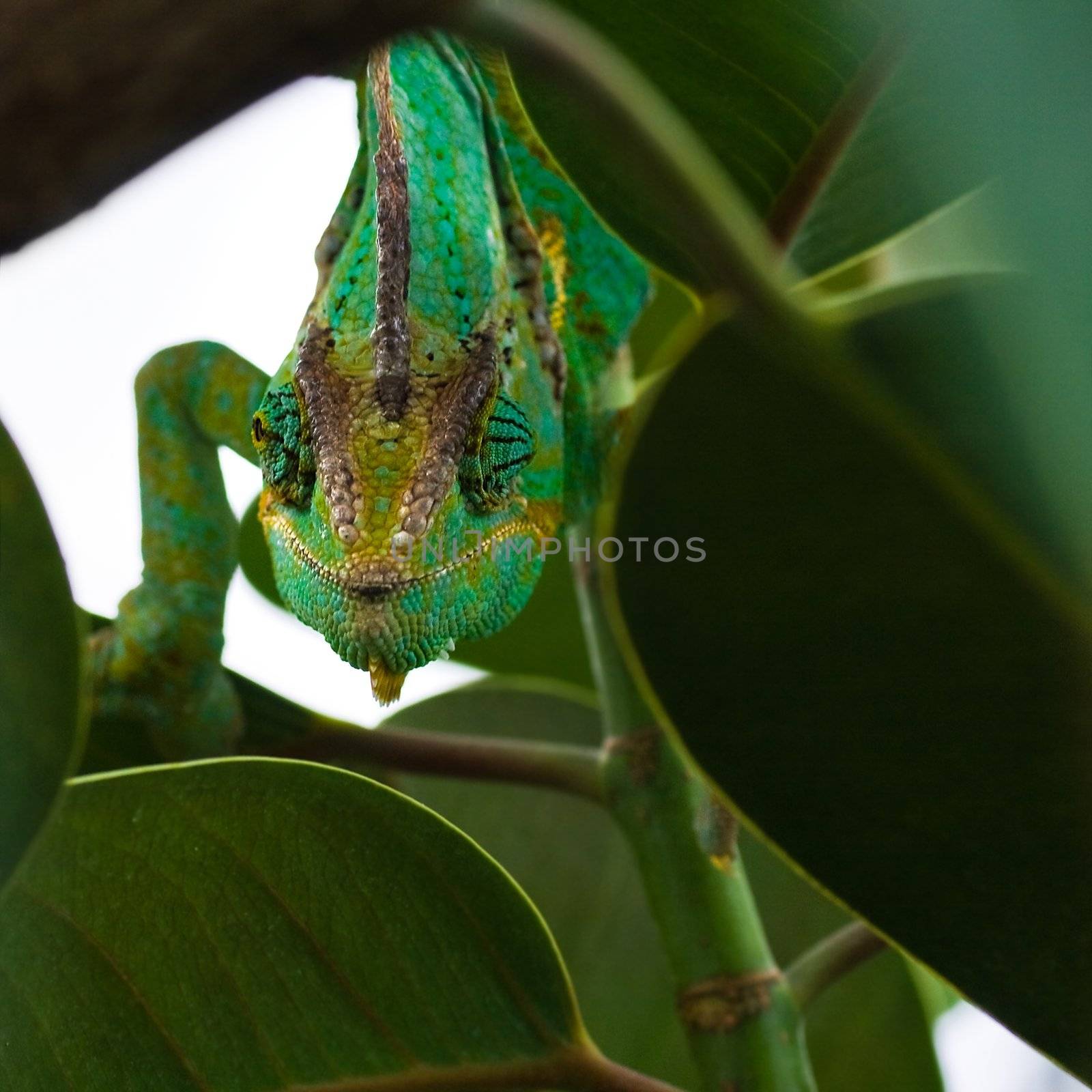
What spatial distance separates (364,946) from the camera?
85cm

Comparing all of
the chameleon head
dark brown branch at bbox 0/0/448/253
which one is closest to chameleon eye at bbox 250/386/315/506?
the chameleon head

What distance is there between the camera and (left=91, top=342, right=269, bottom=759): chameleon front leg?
1.24 m

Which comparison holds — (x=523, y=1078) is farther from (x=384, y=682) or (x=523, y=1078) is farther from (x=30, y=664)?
(x=30, y=664)

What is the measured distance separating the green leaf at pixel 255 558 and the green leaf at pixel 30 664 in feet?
3.28

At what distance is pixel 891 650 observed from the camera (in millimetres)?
614

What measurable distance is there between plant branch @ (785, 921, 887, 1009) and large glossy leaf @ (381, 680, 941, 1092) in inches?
15.1

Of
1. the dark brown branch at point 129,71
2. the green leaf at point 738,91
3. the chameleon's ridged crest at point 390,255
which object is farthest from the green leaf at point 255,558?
the dark brown branch at point 129,71

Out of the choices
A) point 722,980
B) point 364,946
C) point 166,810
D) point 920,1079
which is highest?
point 166,810

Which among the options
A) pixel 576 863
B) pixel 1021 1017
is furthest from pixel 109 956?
pixel 576 863

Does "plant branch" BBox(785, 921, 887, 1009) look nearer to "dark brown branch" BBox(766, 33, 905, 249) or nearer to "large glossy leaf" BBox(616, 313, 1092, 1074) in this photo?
"large glossy leaf" BBox(616, 313, 1092, 1074)

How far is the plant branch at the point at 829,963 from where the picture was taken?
41.3 inches

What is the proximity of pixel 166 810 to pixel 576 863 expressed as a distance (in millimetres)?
867

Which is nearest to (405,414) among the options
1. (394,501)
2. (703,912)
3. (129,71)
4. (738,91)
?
(394,501)

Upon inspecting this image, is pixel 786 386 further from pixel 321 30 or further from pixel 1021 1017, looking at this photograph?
pixel 1021 1017
